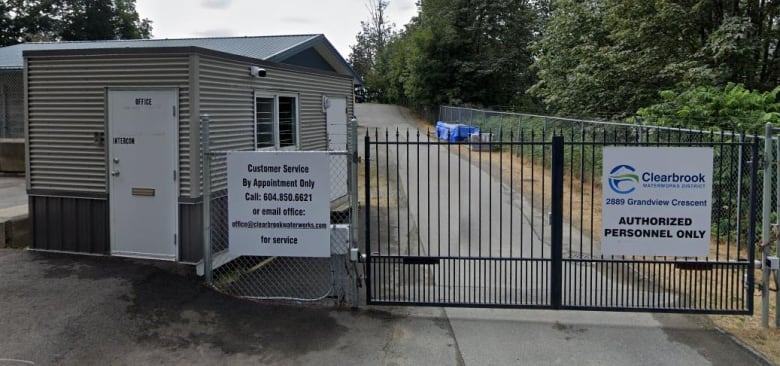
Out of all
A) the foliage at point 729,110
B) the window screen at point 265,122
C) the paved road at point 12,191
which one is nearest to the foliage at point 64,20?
the paved road at point 12,191

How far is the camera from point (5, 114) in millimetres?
18531

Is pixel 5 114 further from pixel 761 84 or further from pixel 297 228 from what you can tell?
pixel 761 84

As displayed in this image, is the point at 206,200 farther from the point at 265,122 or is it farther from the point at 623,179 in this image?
the point at 623,179

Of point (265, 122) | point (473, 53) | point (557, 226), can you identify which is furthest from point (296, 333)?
point (473, 53)

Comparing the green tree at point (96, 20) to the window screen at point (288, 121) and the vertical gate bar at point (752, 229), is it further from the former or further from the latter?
the vertical gate bar at point (752, 229)

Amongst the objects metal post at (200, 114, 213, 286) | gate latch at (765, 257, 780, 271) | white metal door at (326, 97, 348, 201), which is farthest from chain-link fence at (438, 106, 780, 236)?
metal post at (200, 114, 213, 286)

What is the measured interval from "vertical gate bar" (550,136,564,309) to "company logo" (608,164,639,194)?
1.51 feet

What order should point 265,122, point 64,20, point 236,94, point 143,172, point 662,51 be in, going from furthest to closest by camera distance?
1. point 64,20
2. point 662,51
3. point 265,122
4. point 236,94
5. point 143,172

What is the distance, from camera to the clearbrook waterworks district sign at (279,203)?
222 inches

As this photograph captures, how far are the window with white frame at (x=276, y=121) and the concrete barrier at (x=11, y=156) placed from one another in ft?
32.9

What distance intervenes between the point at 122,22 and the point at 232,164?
5286cm

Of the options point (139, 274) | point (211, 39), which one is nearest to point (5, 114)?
point (211, 39)

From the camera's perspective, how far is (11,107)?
19.0m

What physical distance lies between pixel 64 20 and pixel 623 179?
176 feet
